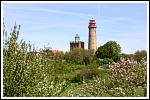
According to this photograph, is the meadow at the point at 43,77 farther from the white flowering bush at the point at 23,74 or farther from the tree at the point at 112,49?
the tree at the point at 112,49

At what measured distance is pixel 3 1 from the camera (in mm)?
3986

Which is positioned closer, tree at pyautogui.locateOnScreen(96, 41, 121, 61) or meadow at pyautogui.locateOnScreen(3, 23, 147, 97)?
meadow at pyautogui.locateOnScreen(3, 23, 147, 97)

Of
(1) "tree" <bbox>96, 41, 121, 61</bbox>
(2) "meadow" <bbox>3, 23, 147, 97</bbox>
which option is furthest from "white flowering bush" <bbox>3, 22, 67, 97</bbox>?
(1) "tree" <bbox>96, 41, 121, 61</bbox>

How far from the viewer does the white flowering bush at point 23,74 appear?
444cm

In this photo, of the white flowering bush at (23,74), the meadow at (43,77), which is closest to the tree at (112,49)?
the meadow at (43,77)

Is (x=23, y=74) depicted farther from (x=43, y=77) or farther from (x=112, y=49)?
(x=112, y=49)

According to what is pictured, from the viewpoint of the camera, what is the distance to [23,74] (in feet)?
14.9

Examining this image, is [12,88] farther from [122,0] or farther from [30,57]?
[122,0]

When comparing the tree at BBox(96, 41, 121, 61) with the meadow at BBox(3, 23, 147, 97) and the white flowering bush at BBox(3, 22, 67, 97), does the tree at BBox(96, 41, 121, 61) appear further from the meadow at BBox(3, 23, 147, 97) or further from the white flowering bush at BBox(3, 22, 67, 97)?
the white flowering bush at BBox(3, 22, 67, 97)

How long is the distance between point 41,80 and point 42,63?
39 centimetres

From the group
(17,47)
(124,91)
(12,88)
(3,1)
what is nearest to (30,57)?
(17,47)

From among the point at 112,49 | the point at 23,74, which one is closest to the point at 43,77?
the point at 23,74

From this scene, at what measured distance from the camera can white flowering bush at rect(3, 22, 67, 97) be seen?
4438 millimetres

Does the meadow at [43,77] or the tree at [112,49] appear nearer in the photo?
the meadow at [43,77]
